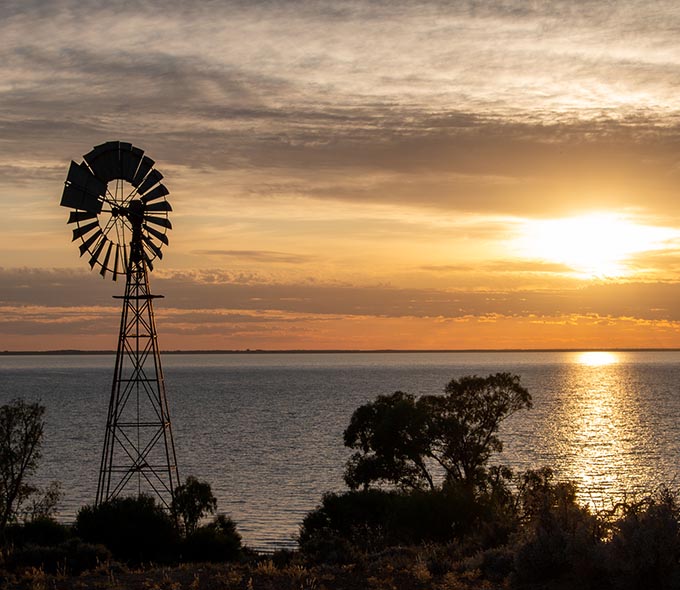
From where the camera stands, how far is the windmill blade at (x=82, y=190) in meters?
37.7

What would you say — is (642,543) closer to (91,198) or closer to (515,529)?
(515,529)

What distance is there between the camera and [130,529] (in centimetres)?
3575

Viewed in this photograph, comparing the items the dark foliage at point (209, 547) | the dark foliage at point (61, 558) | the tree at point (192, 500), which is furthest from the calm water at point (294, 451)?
the dark foliage at point (61, 558)

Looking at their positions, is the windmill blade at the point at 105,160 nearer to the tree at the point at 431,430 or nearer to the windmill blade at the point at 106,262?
the windmill blade at the point at 106,262

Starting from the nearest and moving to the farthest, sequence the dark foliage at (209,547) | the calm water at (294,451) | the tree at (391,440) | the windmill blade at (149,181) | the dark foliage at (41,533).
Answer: the dark foliage at (209,547) → the dark foliage at (41,533) → the windmill blade at (149,181) → the tree at (391,440) → the calm water at (294,451)

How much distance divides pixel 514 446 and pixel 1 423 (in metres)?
76.0

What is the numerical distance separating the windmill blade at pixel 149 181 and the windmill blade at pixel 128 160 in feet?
2.09

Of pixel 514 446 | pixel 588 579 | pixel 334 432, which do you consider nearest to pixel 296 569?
pixel 588 579

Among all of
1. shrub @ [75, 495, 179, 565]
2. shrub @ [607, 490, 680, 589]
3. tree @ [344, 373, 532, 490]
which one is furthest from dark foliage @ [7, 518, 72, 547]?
shrub @ [607, 490, 680, 589]

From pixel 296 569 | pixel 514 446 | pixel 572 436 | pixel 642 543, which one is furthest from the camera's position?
pixel 572 436

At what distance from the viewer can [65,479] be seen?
86.8m

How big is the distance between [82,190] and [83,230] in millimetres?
1778

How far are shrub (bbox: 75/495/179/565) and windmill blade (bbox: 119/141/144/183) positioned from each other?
1454cm

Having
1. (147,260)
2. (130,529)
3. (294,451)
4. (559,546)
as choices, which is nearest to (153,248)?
(147,260)
